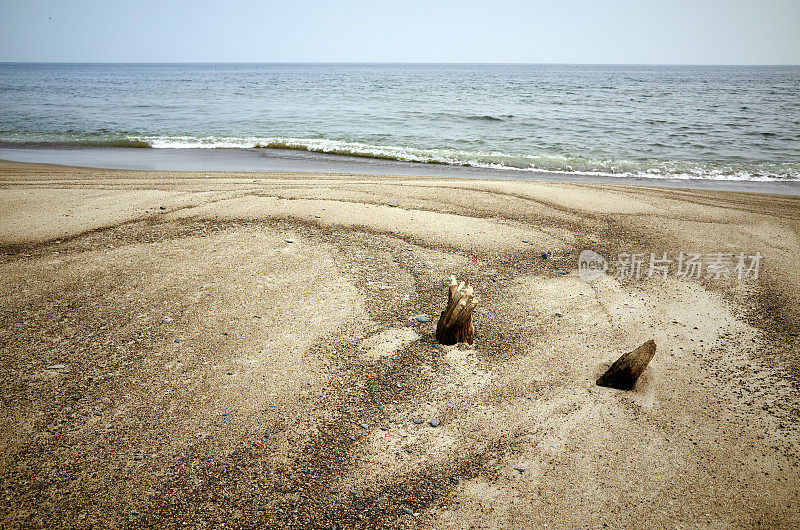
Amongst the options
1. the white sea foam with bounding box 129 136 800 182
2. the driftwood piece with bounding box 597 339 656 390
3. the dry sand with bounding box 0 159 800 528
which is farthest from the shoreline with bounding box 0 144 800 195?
the driftwood piece with bounding box 597 339 656 390

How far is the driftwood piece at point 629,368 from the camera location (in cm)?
332

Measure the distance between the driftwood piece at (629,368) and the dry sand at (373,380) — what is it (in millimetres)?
84

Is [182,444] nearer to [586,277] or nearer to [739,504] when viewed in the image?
[739,504]

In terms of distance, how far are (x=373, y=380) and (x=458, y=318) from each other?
0.90 meters

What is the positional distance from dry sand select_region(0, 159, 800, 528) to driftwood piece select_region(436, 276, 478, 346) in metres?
0.13

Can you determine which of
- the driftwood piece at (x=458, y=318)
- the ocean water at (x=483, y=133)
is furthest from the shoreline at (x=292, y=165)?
the driftwood piece at (x=458, y=318)

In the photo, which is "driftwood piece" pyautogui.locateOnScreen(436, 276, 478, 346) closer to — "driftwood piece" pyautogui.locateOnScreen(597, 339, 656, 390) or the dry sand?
the dry sand

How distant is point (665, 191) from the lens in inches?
365

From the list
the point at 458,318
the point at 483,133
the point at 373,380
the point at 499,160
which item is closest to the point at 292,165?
the point at 499,160

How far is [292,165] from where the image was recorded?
1223 centimetres

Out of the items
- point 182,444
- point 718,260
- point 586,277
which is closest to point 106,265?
point 182,444

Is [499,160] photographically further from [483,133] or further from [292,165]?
[292,165]

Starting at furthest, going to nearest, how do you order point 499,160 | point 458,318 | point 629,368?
point 499,160 → point 458,318 → point 629,368

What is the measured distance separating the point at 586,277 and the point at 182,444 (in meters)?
4.41
